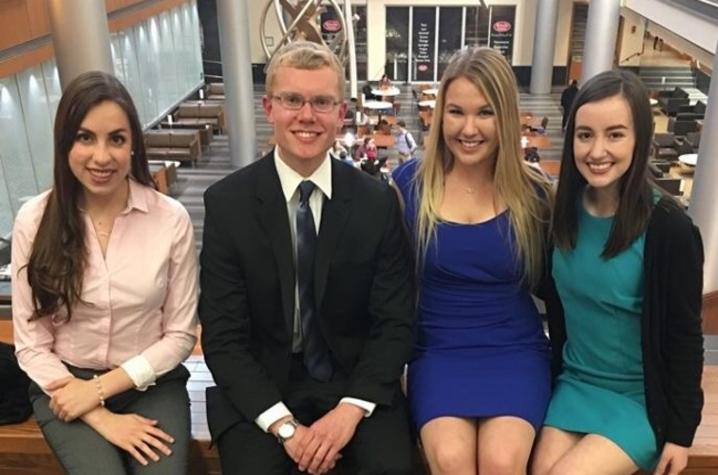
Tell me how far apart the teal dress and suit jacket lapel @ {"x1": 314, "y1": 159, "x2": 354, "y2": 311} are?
685 mm

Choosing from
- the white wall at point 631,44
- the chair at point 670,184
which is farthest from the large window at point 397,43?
the chair at point 670,184

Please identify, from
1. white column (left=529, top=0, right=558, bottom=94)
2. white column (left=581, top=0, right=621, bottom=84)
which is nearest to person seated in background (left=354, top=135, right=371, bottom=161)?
white column (left=581, top=0, right=621, bottom=84)

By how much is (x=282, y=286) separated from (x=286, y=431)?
44cm

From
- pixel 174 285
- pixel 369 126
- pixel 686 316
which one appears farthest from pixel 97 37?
pixel 369 126

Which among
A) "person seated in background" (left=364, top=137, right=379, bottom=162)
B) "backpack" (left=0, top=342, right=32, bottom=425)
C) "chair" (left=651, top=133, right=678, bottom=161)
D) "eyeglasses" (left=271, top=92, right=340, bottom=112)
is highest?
"eyeglasses" (left=271, top=92, right=340, bottom=112)

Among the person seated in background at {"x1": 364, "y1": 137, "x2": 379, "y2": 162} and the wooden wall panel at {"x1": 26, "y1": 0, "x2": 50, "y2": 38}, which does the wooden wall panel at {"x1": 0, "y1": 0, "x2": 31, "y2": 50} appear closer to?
the wooden wall panel at {"x1": 26, "y1": 0, "x2": 50, "y2": 38}

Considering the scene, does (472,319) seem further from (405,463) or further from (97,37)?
(97,37)

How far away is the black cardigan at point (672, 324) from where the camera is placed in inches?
83.6

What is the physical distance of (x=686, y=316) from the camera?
84.7 inches

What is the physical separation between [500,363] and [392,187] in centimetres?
68

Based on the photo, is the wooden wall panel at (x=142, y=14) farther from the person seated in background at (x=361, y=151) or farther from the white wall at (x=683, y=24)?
the white wall at (x=683, y=24)

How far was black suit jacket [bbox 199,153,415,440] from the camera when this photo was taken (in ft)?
7.45

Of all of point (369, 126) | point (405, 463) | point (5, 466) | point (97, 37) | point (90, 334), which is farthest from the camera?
point (369, 126)

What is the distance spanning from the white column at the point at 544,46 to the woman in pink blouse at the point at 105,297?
19.3 metres
